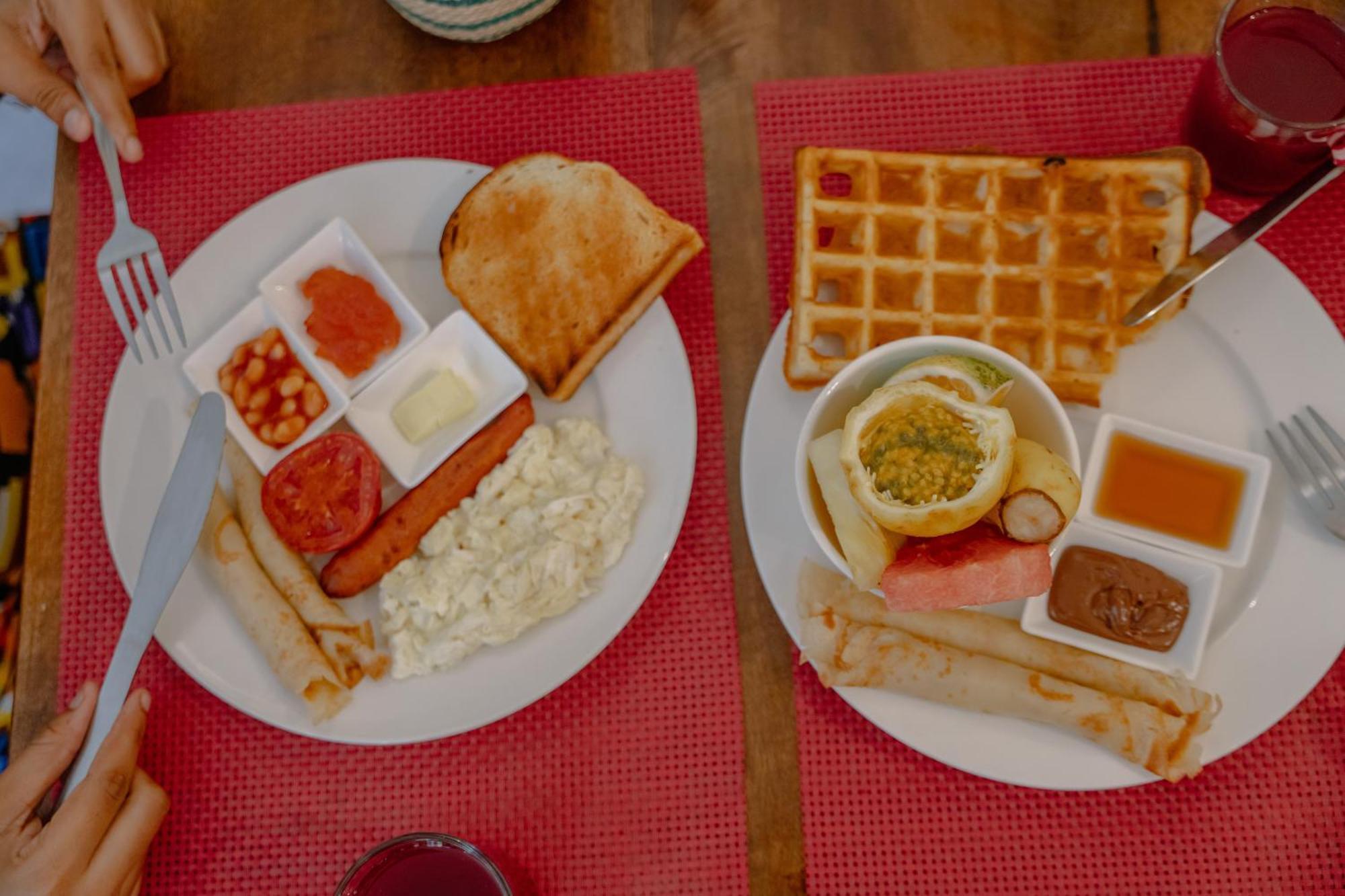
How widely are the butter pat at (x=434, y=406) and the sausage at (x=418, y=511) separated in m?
0.07

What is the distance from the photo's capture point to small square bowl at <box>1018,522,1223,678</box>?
1.72m

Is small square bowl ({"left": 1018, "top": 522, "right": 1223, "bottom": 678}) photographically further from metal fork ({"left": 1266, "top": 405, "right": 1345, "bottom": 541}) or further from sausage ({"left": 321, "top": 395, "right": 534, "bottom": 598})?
sausage ({"left": 321, "top": 395, "right": 534, "bottom": 598})

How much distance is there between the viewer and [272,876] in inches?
Result: 76.4

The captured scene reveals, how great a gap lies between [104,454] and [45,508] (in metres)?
0.27

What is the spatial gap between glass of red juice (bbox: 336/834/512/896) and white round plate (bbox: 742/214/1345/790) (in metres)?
0.76

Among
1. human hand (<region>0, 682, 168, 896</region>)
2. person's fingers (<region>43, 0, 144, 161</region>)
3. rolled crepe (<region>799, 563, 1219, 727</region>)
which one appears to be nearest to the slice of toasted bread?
rolled crepe (<region>799, 563, 1219, 727</region>)

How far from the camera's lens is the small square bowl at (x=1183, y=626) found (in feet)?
5.64

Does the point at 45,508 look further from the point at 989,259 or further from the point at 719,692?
the point at 989,259

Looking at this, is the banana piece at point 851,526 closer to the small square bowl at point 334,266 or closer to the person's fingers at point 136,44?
the small square bowl at point 334,266

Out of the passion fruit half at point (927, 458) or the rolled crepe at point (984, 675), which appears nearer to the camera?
the passion fruit half at point (927, 458)

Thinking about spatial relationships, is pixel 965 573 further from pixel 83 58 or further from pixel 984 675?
pixel 83 58

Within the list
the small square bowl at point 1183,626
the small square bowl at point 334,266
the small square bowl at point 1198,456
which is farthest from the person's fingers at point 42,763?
the small square bowl at point 1198,456

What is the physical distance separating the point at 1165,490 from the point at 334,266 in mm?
1772

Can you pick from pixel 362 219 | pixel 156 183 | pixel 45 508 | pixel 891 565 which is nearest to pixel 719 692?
pixel 891 565
